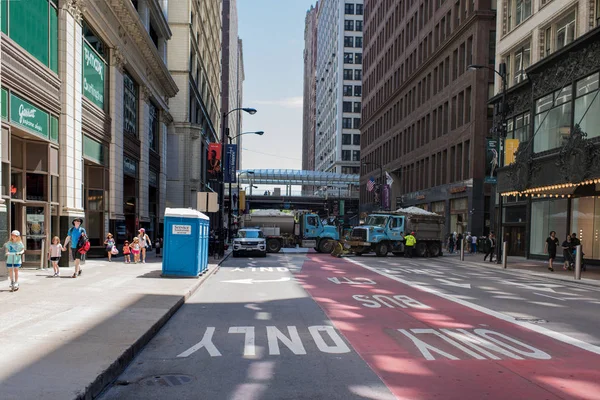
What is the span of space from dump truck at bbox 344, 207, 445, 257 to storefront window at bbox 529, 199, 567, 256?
270 inches

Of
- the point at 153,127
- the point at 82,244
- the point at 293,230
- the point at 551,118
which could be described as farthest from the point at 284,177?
the point at 82,244

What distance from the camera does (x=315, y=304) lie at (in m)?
12.7

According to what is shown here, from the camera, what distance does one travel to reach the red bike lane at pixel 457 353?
6.01 meters

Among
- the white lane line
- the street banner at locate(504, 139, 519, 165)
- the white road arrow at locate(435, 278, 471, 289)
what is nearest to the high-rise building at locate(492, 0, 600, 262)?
the street banner at locate(504, 139, 519, 165)

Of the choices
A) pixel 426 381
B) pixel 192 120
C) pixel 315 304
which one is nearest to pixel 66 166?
pixel 315 304

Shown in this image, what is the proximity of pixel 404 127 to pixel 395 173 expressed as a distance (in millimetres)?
6591

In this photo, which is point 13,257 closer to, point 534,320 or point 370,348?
point 370,348

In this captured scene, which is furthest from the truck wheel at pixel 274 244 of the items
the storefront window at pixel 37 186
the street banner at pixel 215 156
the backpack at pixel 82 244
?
the backpack at pixel 82 244

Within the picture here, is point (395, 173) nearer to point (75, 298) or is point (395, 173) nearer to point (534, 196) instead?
point (534, 196)

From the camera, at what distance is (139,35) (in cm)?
2927

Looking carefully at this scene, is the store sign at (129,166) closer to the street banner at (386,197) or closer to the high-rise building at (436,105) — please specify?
the high-rise building at (436,105)

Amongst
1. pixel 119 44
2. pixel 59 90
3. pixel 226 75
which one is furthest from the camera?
pixel 226 75

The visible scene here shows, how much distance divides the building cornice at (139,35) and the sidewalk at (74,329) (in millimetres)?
15051

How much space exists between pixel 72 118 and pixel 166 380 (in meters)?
16.4
